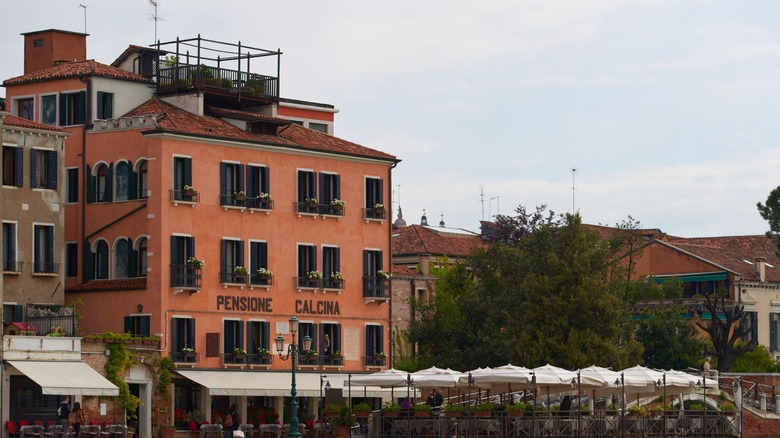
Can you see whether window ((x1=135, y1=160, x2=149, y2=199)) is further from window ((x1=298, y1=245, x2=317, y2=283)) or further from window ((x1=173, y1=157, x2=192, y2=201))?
window ((x1=298, y1=245, x2=317, y2=283))

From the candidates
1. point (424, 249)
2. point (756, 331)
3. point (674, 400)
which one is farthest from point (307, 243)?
point (756, 331)

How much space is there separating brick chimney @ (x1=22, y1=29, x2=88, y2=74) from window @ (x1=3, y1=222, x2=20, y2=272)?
11.1 meters

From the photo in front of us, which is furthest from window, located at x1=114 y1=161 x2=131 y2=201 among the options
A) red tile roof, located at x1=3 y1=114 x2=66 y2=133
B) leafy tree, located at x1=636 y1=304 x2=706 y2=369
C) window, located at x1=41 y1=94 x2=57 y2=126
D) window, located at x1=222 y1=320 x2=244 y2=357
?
leafy tree, located at x1=636 y1=304 x2=706 y2=369

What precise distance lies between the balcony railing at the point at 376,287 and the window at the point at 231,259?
20.9 feet

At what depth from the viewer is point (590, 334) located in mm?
67562

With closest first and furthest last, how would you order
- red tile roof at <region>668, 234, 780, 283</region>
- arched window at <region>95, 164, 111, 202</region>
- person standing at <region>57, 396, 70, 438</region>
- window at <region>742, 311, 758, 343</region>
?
person standing at <region>57, 396, 70, 438</region> < arched window at <region>95, 164, 111, 202</region> < window at <region>742, 311, 758, 343</region> < red tile roof at <region>668, 234, 780, 283</region>

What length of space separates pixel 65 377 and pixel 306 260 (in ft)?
46.5

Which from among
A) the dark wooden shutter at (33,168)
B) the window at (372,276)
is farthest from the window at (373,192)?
the dark wooden shutter at (33,168)

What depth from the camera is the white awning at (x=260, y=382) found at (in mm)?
61188

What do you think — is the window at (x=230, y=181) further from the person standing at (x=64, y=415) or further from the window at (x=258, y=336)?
the person standing at (x=64, y=415)

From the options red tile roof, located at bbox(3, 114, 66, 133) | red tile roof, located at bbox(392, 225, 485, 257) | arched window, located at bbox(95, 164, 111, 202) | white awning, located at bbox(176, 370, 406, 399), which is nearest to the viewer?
red tile roof, located at bbox(3, 114, 66, 133)

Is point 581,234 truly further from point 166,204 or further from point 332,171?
point 166,204

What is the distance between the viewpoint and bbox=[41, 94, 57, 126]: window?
65.1 meters

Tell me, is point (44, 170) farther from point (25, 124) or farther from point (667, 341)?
point (667, 341)
